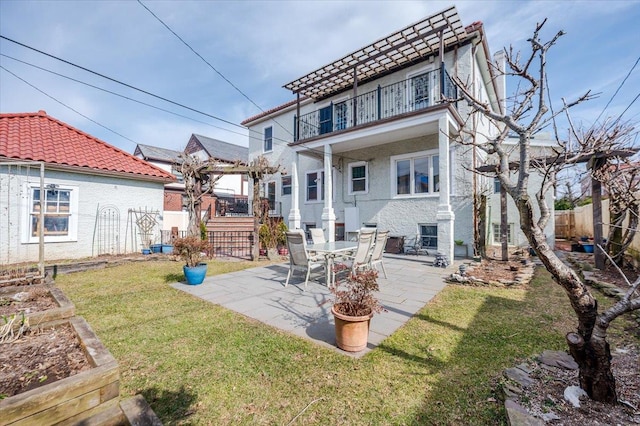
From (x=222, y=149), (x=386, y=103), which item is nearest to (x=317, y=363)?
(x=386, y=103)

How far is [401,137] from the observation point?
10320 mm

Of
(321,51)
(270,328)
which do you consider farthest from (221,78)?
(270,328)

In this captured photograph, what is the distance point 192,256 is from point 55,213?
246 inches

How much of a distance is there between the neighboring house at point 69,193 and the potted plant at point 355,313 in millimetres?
9351

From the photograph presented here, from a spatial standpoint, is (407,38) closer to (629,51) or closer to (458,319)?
(629,51)

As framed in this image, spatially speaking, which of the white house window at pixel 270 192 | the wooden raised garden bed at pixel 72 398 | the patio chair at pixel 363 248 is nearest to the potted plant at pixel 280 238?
the white house window at pixel 270 192

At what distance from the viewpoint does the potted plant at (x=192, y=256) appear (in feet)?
19.1

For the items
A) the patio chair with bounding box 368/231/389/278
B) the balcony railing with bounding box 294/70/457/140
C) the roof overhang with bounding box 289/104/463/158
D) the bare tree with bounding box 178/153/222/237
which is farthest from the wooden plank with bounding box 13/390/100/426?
the balcony railing with bounding box 294/70/457/140

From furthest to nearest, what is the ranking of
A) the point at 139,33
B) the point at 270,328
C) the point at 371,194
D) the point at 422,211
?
the point at 371,194
the point at 422,211
the point at 139,33
the point at 270,328

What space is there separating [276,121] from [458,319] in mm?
Result: 14341

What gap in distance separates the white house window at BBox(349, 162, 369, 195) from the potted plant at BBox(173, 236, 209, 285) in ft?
24.9

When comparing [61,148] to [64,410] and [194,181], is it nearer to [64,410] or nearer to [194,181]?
[194,181]

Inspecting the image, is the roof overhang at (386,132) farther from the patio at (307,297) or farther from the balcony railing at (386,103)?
the patio at (307,297)

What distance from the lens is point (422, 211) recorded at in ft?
33.6
